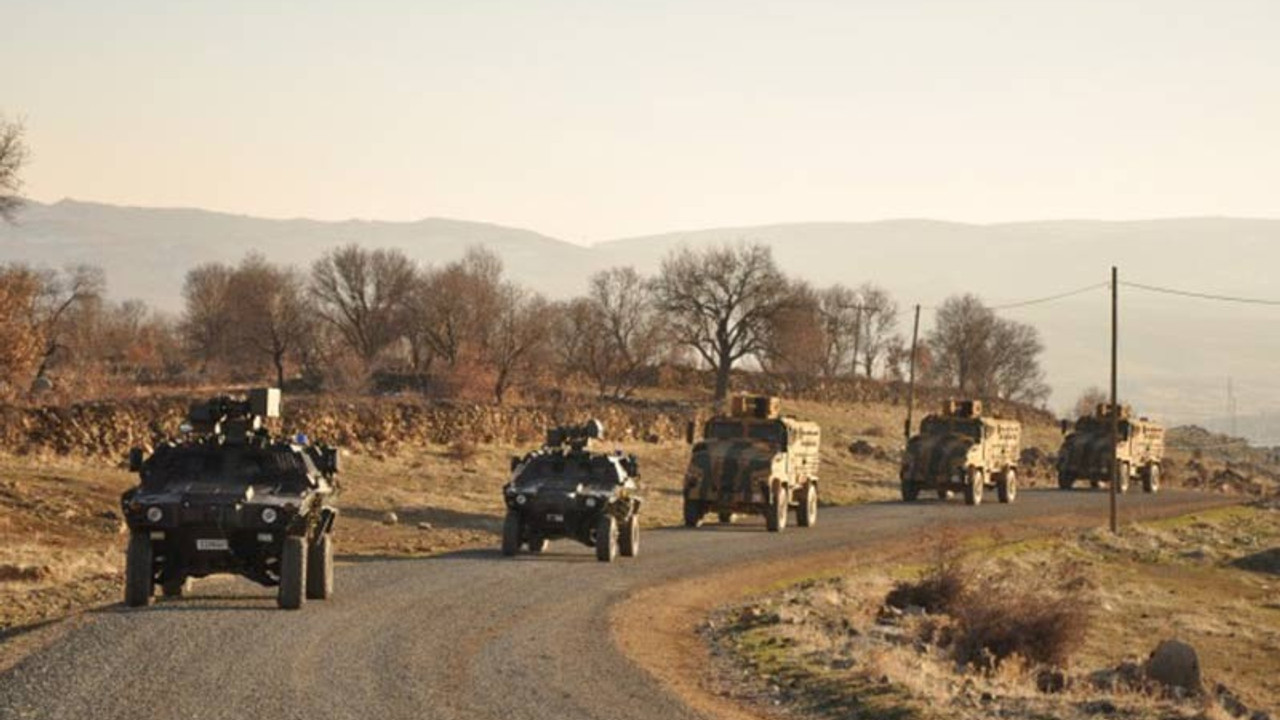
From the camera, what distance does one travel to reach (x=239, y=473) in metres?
21.4

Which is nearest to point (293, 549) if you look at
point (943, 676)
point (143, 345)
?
point (943, 676)

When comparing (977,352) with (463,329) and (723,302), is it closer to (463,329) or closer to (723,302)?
(723,302)

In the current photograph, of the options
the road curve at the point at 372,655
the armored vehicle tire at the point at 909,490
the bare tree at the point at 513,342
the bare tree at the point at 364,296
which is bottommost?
the road curve at the point at 372,655

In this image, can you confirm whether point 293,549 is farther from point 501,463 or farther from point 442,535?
point 501,463

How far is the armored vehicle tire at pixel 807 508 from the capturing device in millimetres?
40812

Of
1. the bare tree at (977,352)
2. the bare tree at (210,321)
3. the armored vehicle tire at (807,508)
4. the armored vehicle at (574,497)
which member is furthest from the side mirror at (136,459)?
the bare tree at (977,352)

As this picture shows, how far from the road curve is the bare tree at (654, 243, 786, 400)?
64238 mm

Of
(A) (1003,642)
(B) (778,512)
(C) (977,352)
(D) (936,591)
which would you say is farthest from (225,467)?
(C) (977,352)

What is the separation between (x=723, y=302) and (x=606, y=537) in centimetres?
6622

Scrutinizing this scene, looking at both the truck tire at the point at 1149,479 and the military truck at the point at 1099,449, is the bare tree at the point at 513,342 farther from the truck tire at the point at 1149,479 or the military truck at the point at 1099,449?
the truck tire at the point at 1149,479

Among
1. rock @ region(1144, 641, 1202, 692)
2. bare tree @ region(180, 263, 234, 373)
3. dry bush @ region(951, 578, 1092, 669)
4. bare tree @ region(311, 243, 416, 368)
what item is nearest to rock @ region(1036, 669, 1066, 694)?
dry bush @ region(951, 578, 1092, 669)

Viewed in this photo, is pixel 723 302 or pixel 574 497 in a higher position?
pixel 723 302

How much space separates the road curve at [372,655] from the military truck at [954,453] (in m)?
26.0

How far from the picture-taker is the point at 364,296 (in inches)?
3794
